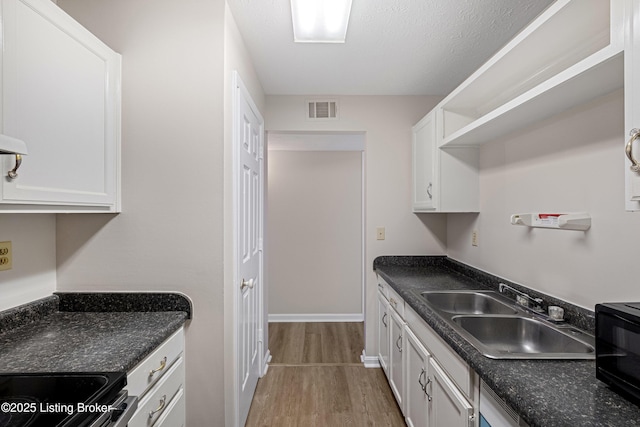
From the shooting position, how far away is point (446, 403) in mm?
1326

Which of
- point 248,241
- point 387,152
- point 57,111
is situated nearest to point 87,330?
point 57,111

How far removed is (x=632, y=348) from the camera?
2.65 ft

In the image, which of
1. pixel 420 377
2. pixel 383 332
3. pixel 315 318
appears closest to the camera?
pixel 420 377

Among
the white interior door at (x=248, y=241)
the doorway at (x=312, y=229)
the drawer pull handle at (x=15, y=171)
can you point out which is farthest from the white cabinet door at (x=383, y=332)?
the drawer pull handle at (x=15, y=171)

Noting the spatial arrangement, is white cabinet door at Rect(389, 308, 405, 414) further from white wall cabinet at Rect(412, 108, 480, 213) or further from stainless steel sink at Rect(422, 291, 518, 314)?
white wall cabinet at Rect(412, 108, 480, 213)

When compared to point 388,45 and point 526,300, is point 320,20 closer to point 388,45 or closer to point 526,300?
point 388,45

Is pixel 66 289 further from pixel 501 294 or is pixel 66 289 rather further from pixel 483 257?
pixel 483 257

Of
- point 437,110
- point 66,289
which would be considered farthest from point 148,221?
point 437,110

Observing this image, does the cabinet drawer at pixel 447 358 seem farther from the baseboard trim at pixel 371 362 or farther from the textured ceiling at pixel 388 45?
the textured ceiling at pixel 388 45

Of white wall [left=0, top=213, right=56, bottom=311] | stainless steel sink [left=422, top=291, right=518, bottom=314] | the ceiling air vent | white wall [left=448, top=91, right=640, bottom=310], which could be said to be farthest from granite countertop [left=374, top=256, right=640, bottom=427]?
the ceiling air vent

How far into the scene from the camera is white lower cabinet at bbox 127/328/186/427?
1108 mm

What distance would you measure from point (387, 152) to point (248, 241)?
1.52 metres

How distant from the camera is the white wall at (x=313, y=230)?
13.8 ft

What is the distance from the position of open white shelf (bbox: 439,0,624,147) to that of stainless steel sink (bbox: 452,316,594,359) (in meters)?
0.98
